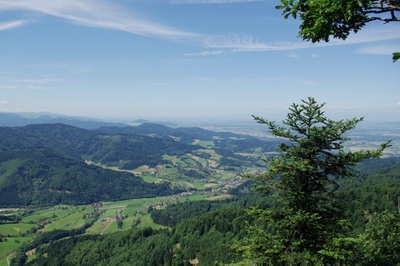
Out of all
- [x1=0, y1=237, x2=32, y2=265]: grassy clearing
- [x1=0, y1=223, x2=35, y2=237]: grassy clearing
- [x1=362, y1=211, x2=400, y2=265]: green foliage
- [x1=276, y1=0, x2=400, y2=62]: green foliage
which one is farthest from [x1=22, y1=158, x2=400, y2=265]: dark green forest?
[x1=276, y1=0, x2=400, y2=62]: green foliage

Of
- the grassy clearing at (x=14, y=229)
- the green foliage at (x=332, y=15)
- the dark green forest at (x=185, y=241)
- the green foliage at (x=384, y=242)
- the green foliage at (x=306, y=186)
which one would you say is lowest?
the grassy clearing at (x=14, y=229)

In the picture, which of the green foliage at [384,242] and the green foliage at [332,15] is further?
the green foliage at [384,242]

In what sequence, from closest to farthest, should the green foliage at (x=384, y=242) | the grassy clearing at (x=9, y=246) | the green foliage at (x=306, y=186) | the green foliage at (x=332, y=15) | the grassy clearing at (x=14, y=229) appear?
1. the green foliage at (x=332, y=15)
2. the green foliage at (x=306, y=186)
3. the green foliage at (x=384, y=242)
4. the grassy clearing at (x=9, y=246)
5. the grassy clearing at (x=14, y=229)

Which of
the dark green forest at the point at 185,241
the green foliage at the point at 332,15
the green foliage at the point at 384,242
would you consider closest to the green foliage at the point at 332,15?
the green foliage at the point at 332,15

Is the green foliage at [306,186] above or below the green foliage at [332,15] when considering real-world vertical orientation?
below

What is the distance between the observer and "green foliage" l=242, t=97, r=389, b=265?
14.6 metres

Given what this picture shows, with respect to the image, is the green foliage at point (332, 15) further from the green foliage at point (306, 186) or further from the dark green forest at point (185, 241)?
the dark green forest at point (185, 241)

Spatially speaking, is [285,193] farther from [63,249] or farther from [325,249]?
[63,249]

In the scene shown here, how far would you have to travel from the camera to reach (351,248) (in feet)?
44.3

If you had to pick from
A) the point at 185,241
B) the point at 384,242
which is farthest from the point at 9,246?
the point at 384,242

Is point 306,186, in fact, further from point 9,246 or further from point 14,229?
point 14,229

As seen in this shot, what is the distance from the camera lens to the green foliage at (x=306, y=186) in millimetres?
14602

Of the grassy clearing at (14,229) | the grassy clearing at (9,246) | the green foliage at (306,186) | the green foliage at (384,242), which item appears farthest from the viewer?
the grassy clearing at (14,229)

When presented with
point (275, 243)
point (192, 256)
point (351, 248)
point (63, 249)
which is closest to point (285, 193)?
point (275, 243)
